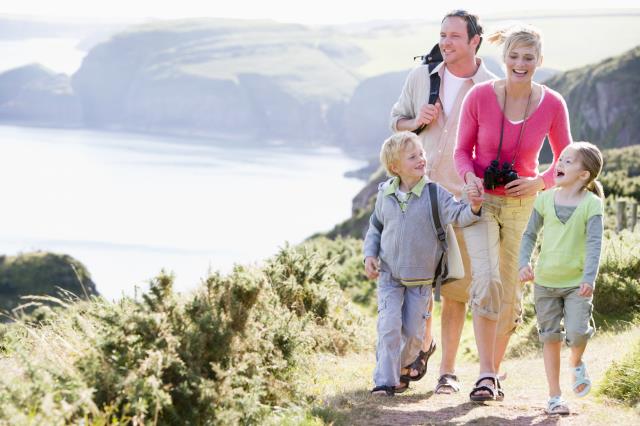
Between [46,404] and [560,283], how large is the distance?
2759 millimetres

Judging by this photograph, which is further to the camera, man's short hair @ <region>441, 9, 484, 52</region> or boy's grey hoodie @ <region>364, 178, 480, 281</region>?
man's short hair @ <region>441, 9, 484, 52</region>

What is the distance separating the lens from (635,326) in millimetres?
7867

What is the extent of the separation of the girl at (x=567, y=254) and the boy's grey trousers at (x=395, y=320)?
2.40 ft

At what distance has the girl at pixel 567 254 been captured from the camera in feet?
15.9

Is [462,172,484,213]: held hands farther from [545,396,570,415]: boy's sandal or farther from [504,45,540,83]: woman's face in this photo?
[545,396,570,415]: boy's sandal

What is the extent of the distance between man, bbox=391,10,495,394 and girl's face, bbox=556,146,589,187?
837mm

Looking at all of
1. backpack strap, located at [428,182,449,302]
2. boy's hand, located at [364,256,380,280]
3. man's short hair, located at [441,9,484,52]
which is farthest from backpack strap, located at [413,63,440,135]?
boy's hand, located at [364,256,380,280]

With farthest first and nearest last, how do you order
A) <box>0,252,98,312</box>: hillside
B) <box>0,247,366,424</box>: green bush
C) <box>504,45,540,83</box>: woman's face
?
<box>0,252,98,312</box>: hillside → <box>504,45,540,83</box>: woman's face → <box>0,247,366,424</box>: green bush

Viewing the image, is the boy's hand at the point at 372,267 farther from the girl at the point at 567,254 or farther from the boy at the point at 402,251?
the girl at the point at 567,254

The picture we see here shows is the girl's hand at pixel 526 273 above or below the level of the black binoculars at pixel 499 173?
below

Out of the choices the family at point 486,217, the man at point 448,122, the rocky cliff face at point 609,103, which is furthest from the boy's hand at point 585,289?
the rocky cliff face at point 609,103

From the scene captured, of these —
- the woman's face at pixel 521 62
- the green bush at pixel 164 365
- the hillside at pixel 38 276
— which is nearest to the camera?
the green bush at pixel 164 365

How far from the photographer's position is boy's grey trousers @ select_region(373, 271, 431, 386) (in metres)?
5.43

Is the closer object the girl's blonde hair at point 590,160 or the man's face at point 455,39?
the girl's blonde hair at point 590,160
